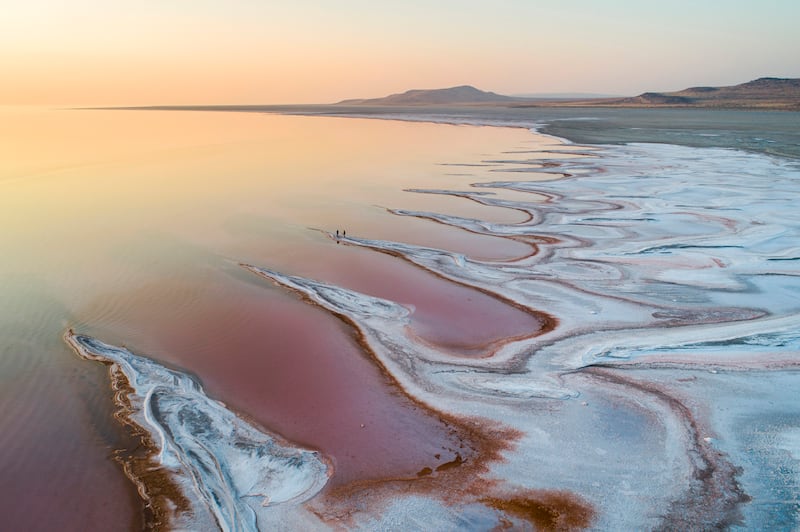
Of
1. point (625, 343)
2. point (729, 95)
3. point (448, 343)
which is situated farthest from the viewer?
point (729, 95)

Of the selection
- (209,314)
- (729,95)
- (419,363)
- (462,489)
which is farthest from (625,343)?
(729,95)

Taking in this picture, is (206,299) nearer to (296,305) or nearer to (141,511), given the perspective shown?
(296,305)

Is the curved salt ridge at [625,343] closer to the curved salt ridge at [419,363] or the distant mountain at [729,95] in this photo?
the curved salt ridge at [419,363]

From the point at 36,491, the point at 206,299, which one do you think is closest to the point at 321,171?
the point at 206,299

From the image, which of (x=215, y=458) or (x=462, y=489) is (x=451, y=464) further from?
(x=215, y=458)

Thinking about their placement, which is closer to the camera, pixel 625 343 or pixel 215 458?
pixel 215 458

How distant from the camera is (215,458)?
6375 millimetres

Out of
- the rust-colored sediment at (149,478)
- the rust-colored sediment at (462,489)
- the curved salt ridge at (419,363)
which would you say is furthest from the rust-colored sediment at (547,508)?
the rust-colored sediment at (149,478)

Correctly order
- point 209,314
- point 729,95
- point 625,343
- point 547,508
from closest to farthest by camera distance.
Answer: point 547,508, point 625,343, point 209,314, point 729,95

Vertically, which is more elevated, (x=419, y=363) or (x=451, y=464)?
(x=419, y=363)

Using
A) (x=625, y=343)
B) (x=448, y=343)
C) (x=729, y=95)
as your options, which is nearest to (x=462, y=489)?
(x=448, y=343)

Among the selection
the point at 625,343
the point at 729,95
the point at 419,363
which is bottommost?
the point at 419,363

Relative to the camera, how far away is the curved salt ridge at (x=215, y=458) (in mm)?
5625

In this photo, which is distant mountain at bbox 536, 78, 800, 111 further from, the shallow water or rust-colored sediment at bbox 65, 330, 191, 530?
rust-colored sediment at bbox 65, 330, 191, 530
